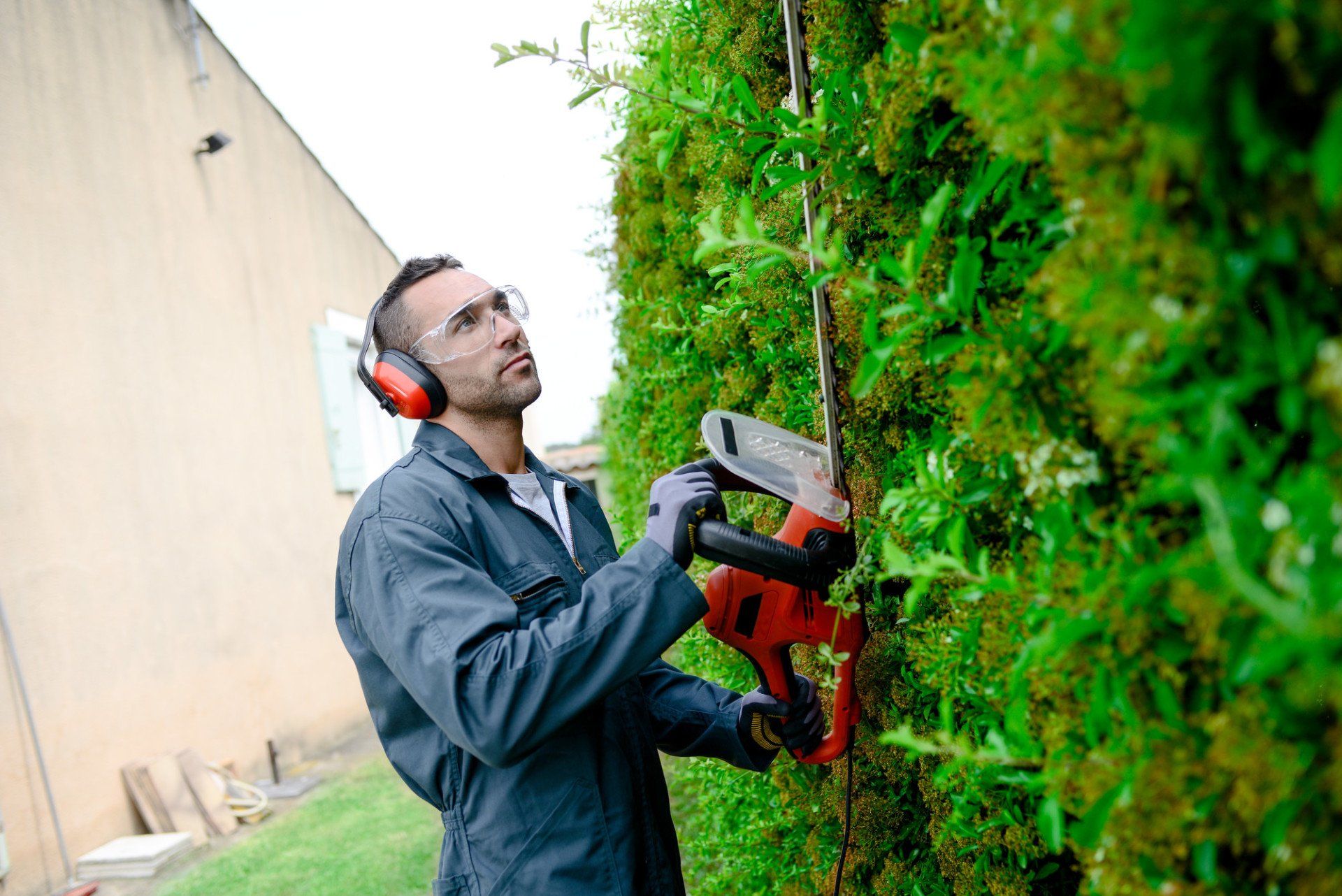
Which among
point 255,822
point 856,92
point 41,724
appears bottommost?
point 255,822

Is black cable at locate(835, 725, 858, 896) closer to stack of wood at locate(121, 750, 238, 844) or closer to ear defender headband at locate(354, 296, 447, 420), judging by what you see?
ear defender headband at locate(354, 296, 447, 420)

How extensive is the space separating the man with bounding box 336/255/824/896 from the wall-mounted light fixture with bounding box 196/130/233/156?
660 centimetres

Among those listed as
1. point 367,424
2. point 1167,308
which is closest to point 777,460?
point 1167,308

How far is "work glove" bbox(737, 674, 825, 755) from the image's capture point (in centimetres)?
184

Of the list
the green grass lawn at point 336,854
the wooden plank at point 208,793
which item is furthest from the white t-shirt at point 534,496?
the wooden plank at point 208,793

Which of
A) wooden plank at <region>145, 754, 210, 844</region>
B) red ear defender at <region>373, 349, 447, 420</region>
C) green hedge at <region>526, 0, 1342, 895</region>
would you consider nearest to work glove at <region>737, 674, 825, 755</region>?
green hedge at <region>526, 0, 1342, 895</region>

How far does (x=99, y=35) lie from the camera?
21.6ft

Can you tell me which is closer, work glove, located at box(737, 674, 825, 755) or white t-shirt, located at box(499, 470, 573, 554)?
work glove, located at box(737, 674, 825, 755)

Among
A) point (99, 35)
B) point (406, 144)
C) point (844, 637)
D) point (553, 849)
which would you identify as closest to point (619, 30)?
point (844, 637)

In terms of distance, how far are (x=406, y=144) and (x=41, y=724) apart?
11146mm

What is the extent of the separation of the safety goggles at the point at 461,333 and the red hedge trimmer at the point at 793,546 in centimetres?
78

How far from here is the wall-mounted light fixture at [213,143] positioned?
24.9 ft

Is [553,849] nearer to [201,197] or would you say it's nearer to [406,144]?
[201,197]

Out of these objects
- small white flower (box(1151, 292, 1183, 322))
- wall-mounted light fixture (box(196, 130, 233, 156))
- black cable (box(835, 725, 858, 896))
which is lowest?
black cable (box(835, 725, 858, 896))
